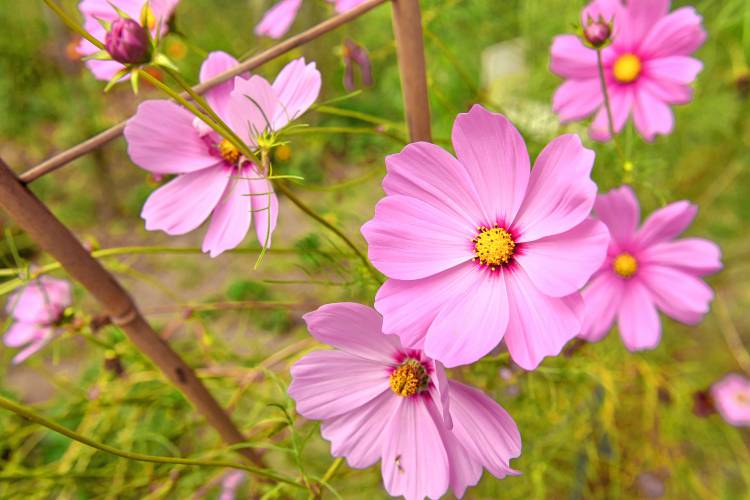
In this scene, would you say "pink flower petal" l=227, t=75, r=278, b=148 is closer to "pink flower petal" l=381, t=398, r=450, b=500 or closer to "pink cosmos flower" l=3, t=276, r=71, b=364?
"pink flower petal" l=381, t=398, r=450, b=500

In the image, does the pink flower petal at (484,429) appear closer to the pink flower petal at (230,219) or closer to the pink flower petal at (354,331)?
the pink flower petal at (354,331)

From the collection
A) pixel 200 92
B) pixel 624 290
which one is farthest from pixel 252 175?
pixel 624 290

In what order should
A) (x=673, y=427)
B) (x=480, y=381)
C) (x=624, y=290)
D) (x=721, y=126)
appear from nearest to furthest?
(x=624, y=290) < (x=480, y=381) < (x=673, y=427) < (x=721, y=126)

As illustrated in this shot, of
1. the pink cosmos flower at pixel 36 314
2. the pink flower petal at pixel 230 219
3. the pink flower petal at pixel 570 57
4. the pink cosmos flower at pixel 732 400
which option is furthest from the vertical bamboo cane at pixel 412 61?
the pink cosmos flower at pixel 732 400

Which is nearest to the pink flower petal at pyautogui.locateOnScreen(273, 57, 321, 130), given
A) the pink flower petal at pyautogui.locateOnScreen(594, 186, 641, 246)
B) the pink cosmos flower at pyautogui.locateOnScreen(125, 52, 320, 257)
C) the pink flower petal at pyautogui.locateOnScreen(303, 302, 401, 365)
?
the pink cosmos flower at pyautogui.locateOnScreen(125, 52, 320, 257)

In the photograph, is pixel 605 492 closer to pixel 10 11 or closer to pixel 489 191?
pixel 489 191

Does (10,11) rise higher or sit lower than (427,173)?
higher
